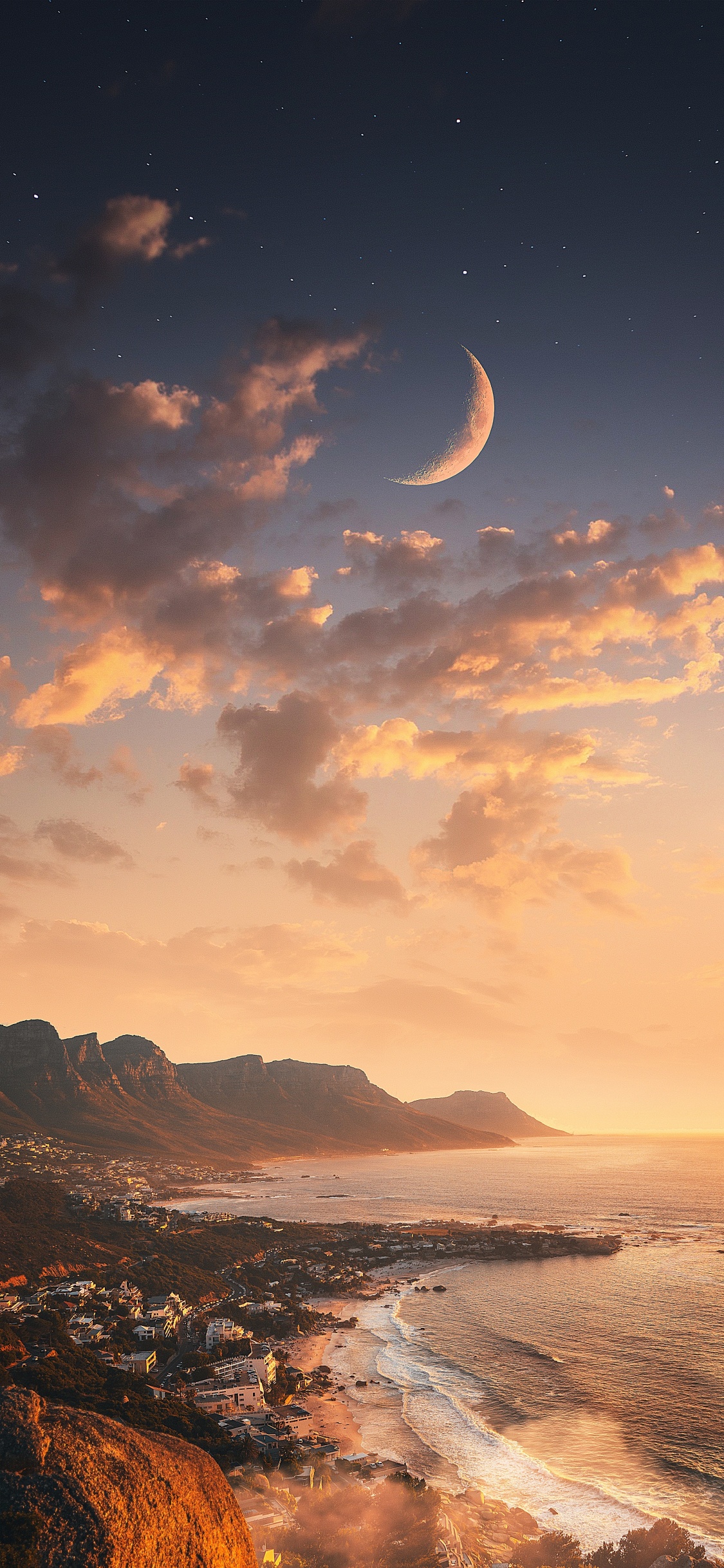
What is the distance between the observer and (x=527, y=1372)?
59.6 m

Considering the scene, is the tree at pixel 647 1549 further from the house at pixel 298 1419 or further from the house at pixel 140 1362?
the house at pixel 140 1362

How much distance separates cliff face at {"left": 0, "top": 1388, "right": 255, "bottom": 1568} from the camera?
72.4 feet

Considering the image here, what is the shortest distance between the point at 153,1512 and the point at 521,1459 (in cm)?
3029

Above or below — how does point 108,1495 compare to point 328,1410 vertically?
above

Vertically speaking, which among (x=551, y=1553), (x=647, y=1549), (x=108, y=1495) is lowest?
(x=551, y=1553)

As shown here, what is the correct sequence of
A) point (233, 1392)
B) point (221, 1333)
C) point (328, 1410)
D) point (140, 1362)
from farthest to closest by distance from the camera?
point (221, 1333) → point (140, 1362) → point (328, 1410) → point (233, 1392)

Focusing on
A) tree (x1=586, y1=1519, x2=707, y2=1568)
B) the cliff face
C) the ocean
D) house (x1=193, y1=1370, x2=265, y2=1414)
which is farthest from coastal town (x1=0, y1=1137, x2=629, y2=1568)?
the cliff face

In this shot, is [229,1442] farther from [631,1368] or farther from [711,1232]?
[711,1232]

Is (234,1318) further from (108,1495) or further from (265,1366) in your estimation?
(108,1495)

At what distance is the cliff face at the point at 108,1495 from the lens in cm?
2206

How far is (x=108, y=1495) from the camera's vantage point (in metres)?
23.5

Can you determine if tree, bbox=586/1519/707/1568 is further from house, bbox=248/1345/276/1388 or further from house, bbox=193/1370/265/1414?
house, bbox=248/1345/276/1388

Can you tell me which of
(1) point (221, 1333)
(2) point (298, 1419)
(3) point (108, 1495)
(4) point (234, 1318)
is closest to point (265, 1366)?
(2) point (298, 1419)

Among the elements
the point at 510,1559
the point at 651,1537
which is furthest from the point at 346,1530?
the point at 651,1537
